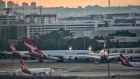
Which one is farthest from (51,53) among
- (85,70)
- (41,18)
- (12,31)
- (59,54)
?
(41,18)

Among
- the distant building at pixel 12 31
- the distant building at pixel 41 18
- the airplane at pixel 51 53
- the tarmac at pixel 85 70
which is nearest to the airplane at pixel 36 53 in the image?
the airplane at pixel 51 53

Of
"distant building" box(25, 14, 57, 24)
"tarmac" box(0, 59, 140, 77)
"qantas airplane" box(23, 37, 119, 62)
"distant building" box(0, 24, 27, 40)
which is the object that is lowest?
"tarmac" box(0, 59, 140, 77)

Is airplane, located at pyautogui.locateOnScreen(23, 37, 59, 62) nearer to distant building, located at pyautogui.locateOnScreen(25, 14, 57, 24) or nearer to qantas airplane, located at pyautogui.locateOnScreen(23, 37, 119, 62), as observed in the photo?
qantas airplane, located at pyautogui.locateOnScreen(23, 37, 119, 62)

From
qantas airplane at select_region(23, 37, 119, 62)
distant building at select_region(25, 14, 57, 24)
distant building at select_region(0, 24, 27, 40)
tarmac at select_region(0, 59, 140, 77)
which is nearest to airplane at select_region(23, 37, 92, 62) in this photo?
qantas airplane at select_region(23, 37, 119, 62)

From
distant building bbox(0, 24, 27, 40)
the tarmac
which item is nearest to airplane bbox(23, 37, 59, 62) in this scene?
the tarmac

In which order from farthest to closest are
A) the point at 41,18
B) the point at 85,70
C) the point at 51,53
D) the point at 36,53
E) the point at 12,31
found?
the point at 41,18, the point at 12,31, the point at 51,53, the point at 36,53, the point at 85,70

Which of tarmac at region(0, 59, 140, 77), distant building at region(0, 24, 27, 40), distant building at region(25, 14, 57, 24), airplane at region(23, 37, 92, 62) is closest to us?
tarmac at region(0, 59, 140, 77)

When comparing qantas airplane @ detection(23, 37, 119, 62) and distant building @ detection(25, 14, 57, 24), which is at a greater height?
distant building @ detection(25, 14, 57, 24)

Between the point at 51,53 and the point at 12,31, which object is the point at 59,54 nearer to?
the point at 51,53

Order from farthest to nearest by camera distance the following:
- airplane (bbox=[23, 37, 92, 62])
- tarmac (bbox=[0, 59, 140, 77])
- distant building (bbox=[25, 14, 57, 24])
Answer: distant building (bbox=[25, 14, 57, 24]) → airplane (bbox=[23, 37, 92, 62]) → tarmac (bbox=[0, 59, 140, 77])

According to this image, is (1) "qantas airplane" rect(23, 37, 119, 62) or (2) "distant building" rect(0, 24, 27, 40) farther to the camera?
(2) "distant building" rect(0, 24, 27, 40)

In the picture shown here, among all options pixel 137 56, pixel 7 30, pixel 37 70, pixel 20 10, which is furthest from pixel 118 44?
pixel 20 10

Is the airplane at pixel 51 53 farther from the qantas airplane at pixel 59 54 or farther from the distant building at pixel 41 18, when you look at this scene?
the distant building at pixel 41 18

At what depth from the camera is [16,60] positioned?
62125 mm
